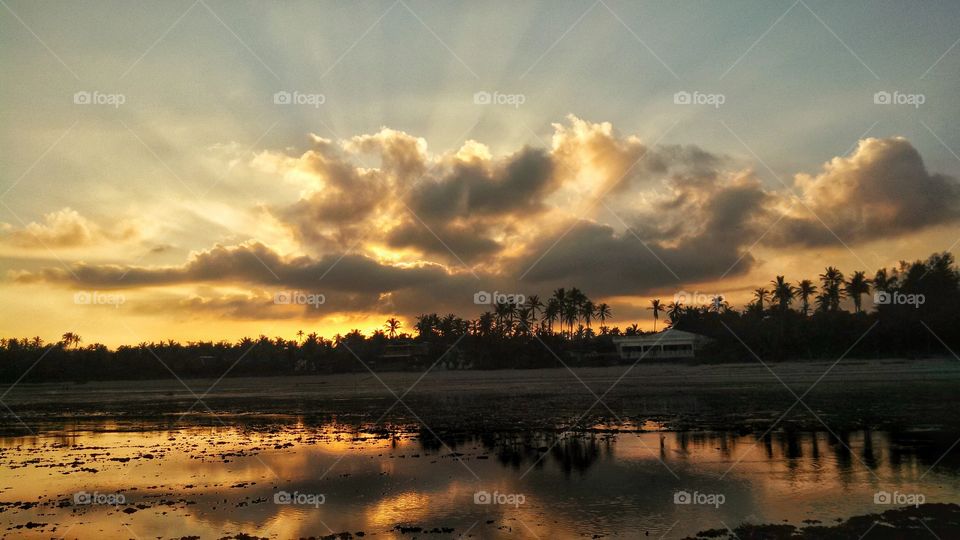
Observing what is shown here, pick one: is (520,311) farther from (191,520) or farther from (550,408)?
(191,520)

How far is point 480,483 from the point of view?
2236cm

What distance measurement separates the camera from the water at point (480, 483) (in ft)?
58.4

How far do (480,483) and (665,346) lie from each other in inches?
3127

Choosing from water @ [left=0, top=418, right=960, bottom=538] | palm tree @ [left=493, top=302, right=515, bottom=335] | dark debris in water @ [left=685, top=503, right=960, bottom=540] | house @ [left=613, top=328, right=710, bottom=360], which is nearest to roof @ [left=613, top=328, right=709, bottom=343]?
house @ [left=613, top=328, right=710, bottom=360]

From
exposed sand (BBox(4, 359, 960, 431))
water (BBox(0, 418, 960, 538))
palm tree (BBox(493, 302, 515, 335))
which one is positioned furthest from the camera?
palm tree (BBox(493, 302, 515, 335))

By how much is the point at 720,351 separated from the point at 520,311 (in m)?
53.3

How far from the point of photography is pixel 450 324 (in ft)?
461

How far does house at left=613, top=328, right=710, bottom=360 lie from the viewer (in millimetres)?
94938

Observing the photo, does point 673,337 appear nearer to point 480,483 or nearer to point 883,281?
point 883,281

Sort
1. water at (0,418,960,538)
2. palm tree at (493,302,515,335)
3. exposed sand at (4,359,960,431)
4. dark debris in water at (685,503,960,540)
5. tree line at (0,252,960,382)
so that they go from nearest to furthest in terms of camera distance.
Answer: dark debris in water at (685,503,960,540) < water at (0,418,960,538) < exposed sand at (4,359,960,431) < tree line at (0,252,960,382) < palm tree at (493,302,515,335)

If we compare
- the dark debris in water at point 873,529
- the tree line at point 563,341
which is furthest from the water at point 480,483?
the tree line at point 563,341

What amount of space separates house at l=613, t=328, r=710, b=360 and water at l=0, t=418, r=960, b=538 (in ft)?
218

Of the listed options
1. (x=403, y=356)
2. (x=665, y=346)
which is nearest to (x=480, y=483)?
(x=665, y=346)

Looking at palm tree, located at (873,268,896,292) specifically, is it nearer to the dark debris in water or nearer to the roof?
the roof
